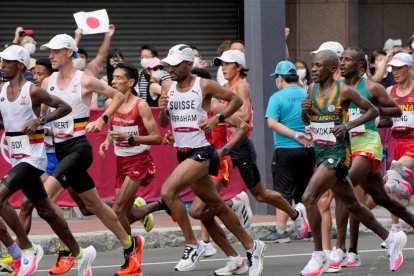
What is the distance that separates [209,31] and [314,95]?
1314 centimetres

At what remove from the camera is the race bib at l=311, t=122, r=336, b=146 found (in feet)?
40.3

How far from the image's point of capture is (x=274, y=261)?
551 inches

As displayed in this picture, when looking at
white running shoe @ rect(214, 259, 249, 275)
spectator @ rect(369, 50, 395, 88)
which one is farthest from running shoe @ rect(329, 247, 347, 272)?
spectator @ rect(369, 50, 395, 88)

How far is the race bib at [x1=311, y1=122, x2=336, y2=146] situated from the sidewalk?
374 cm

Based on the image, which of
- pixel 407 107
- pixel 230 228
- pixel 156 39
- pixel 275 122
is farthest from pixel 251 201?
pixel 156 39

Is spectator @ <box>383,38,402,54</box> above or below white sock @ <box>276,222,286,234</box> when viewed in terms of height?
above

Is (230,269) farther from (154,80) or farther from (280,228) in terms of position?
(154,80)

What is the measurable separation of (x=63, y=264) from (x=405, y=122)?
4.23 metres

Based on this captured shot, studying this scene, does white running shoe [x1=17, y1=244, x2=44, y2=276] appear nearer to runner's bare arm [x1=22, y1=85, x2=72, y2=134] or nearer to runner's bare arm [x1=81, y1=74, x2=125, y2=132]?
runner's bare arm [x1=22, y1=85, x2=72, y2=134]

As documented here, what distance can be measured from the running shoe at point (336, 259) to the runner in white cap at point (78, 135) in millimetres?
1755

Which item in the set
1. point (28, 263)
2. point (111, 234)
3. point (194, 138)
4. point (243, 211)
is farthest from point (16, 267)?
point (243, 211)

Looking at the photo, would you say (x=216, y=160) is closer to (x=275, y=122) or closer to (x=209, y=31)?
(x=275, y=122)

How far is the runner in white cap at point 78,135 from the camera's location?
492 inches

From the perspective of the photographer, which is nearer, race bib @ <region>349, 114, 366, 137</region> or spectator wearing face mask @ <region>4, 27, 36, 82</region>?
race bib @ <region>349, 114, 366, 137</region>
